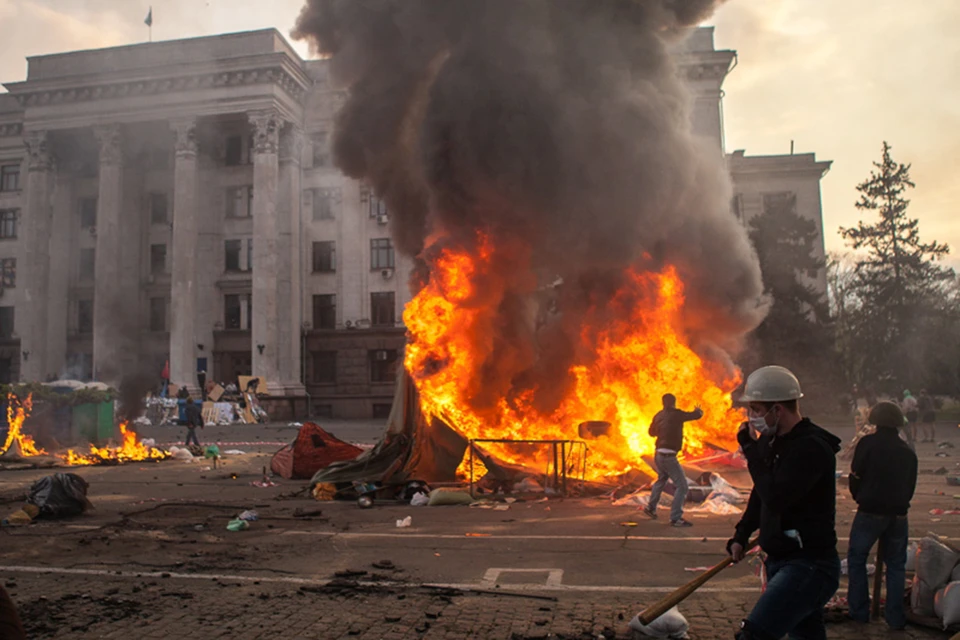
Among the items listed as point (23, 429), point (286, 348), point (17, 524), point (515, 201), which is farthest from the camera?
point (286, 348)

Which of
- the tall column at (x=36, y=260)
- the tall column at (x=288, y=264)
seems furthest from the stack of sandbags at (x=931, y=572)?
the tall column at (x=36, y=260)

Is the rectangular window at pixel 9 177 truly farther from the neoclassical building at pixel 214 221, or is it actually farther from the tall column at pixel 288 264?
the tall column at pixel 288 264

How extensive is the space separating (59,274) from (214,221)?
34.5 feet

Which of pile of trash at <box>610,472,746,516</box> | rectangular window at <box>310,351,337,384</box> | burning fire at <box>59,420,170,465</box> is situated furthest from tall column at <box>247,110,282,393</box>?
pile of trash at <box>610,472,746,516</box>

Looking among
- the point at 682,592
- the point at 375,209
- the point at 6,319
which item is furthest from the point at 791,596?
the point at 6,319

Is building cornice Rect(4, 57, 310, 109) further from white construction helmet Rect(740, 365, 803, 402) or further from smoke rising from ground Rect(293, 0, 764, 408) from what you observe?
white construction helmet Rect(740, 365, 803, 402)

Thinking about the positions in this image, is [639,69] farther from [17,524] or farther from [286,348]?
[286,348]

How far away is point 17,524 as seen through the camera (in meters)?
9.55

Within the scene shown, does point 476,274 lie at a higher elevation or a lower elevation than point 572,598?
higher

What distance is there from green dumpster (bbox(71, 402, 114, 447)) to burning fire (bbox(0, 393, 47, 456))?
1186 millimetres

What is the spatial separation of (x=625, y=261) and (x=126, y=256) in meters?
37.3

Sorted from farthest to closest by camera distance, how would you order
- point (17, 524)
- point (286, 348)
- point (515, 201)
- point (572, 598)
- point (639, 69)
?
point (286, 348)
point (639, 69)
point (515, 201)
point (17, 524)
point (572, 598)

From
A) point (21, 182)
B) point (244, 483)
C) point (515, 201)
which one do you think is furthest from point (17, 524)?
point (21, 182)

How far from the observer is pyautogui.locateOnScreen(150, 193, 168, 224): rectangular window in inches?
1706
